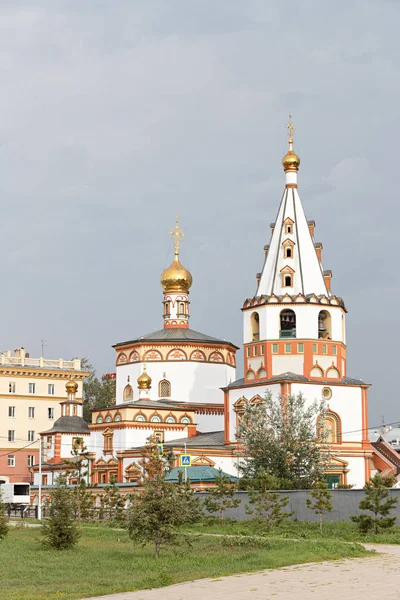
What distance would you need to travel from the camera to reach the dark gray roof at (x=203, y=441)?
49375mm

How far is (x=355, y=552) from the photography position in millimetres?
21016

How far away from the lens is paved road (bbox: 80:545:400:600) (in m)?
15.2

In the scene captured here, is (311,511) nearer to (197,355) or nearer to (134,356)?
(197,355)

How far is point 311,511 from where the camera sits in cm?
3078

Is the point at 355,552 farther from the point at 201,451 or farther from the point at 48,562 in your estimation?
the point at 201,451

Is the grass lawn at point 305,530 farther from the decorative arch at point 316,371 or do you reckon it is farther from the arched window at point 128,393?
the arched window at point 128,393

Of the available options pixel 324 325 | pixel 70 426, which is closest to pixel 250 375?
pixel 324 325

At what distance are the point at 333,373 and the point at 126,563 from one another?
2965 cm

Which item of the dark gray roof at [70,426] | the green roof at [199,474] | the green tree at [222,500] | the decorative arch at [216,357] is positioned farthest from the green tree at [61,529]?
the decorative arch at [216,357]

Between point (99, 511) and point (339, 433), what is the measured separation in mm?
13873

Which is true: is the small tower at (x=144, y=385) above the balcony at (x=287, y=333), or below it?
below

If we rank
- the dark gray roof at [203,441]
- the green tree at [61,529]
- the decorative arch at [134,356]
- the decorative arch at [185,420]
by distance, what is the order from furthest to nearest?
1. the decorative arch at [134,356]
2. the decorative arch at [185,420]
3. the dark gray roof at [203,441]
4. the green tree at [61,529]

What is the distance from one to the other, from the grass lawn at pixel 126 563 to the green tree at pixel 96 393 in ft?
177

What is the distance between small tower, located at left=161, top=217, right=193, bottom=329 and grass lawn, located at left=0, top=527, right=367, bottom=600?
1416 inches
